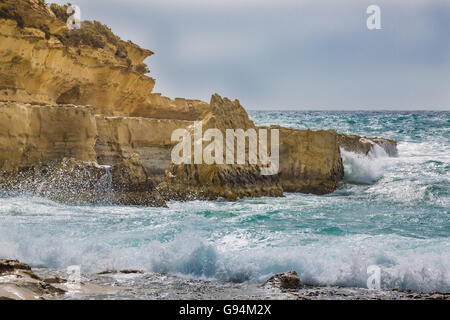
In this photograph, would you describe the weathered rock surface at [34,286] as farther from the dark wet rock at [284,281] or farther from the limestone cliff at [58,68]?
the limestone cliff at [58,68]

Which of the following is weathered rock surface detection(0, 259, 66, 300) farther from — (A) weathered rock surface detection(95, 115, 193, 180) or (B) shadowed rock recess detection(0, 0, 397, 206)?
(A) weathered rock surface detection(95, 115, 193, 180)

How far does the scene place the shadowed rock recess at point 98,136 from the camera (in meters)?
11.4

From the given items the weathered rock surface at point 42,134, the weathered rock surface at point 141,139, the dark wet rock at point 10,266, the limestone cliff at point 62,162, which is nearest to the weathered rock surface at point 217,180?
the limestone cliff at point 62,162

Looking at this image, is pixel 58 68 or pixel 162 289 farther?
pixel 58 68

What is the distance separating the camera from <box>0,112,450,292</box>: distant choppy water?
6.12m

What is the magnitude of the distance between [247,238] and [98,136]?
889cm

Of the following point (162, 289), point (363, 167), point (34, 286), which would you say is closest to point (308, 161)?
point (363, 167)

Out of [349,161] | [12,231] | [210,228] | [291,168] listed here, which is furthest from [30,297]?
[349,161]

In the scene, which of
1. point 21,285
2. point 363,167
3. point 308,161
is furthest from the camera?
point 363,167

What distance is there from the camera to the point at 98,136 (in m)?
15.3

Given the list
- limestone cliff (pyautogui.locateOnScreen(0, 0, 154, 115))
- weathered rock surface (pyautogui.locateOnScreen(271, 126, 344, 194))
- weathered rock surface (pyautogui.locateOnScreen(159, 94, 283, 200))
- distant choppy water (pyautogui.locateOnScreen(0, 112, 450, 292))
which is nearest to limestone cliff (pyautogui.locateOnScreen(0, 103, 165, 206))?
distant choppy water (pyautogui.locateOnScreen(0, 112, 450, 292))

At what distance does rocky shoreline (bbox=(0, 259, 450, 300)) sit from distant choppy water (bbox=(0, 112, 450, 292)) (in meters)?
0.38

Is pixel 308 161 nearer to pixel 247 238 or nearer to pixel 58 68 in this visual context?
pixel 247 238
